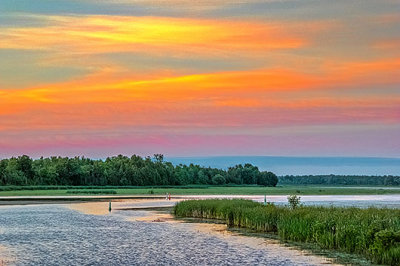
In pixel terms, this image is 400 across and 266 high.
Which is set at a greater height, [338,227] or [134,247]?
[338,227]

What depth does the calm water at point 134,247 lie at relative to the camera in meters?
32.9

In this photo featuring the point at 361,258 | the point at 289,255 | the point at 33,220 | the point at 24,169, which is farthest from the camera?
the point at 24,169

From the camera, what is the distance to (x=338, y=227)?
36250mm

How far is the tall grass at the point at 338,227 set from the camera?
3084 cm

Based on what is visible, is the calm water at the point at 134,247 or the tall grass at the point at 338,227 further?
the calm water at the point at 134,247

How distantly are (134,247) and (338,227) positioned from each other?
37.2 feet

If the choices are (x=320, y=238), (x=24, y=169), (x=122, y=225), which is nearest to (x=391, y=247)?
(x=320, y=238)

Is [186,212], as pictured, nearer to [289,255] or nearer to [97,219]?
[97,219]

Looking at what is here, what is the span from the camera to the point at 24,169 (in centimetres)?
19112

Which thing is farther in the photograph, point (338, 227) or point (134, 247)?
point (134, 247)

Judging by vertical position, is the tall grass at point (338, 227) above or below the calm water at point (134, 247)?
above

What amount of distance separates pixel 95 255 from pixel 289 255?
9802 millimetres

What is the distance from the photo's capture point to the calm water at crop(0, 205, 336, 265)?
32.9 m

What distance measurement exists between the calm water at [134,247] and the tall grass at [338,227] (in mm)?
2245
